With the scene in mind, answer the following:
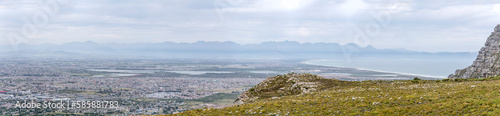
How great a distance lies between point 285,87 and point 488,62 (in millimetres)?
36723

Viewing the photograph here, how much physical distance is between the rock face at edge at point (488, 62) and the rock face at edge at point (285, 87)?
26.1 meters

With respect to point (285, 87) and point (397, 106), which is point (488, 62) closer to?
point (285, 87)

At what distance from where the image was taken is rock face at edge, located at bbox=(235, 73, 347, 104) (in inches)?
1815

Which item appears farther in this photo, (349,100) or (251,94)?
(251,94)

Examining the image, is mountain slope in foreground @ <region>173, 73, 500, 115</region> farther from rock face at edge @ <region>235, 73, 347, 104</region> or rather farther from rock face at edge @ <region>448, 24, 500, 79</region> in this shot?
rock face at edge @ <region>448, 24, 500, 79</region>

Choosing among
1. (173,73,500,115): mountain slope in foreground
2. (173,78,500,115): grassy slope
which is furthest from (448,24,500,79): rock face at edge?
(173,78,500,115): grassy slope

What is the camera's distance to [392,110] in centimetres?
2525

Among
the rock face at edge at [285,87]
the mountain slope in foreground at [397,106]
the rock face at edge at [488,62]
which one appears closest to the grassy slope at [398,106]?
the mountain slope in foreground at [397,106]

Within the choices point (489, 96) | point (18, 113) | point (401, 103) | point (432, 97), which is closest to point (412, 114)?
point (401, 103)

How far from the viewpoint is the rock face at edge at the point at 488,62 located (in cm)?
5688

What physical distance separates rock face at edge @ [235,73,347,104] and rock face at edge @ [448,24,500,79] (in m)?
26.1

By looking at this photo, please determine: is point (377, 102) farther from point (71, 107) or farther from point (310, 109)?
point (71, 107)

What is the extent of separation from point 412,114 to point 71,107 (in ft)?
326

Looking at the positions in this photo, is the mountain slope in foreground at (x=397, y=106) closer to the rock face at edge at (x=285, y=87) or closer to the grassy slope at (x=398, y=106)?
the grassy slope at (x=398, y=106)
